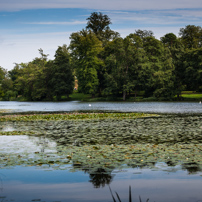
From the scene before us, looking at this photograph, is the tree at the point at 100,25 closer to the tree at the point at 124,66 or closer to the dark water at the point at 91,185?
the tree at the point at 124,66

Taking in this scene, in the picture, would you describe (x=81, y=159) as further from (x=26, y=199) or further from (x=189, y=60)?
(x=189, y=60)

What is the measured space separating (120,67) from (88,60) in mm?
13615

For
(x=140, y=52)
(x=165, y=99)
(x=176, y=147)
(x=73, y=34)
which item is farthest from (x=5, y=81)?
(x=176, y=147)

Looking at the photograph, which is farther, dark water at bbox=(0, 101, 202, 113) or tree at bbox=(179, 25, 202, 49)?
tree at bbox=(179, 25, 202, 49)

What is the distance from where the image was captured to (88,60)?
355 feet

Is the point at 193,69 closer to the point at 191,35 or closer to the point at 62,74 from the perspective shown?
the point at 191,35

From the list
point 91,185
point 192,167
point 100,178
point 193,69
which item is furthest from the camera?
point 193,69

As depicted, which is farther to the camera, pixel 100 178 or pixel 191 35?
pixel 191 35

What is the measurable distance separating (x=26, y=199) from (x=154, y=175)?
157 inches

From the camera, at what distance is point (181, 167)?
10.7 metres

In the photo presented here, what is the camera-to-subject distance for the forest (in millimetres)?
89812

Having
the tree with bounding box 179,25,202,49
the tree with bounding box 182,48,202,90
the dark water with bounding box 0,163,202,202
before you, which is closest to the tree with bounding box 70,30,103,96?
the tree with bounding box 182,48,202,90

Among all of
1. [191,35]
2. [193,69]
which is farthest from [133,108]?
[191,35]

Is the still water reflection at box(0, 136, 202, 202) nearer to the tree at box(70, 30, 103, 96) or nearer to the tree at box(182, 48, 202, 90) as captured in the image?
the tree at box(182, 48, 202, 90)
